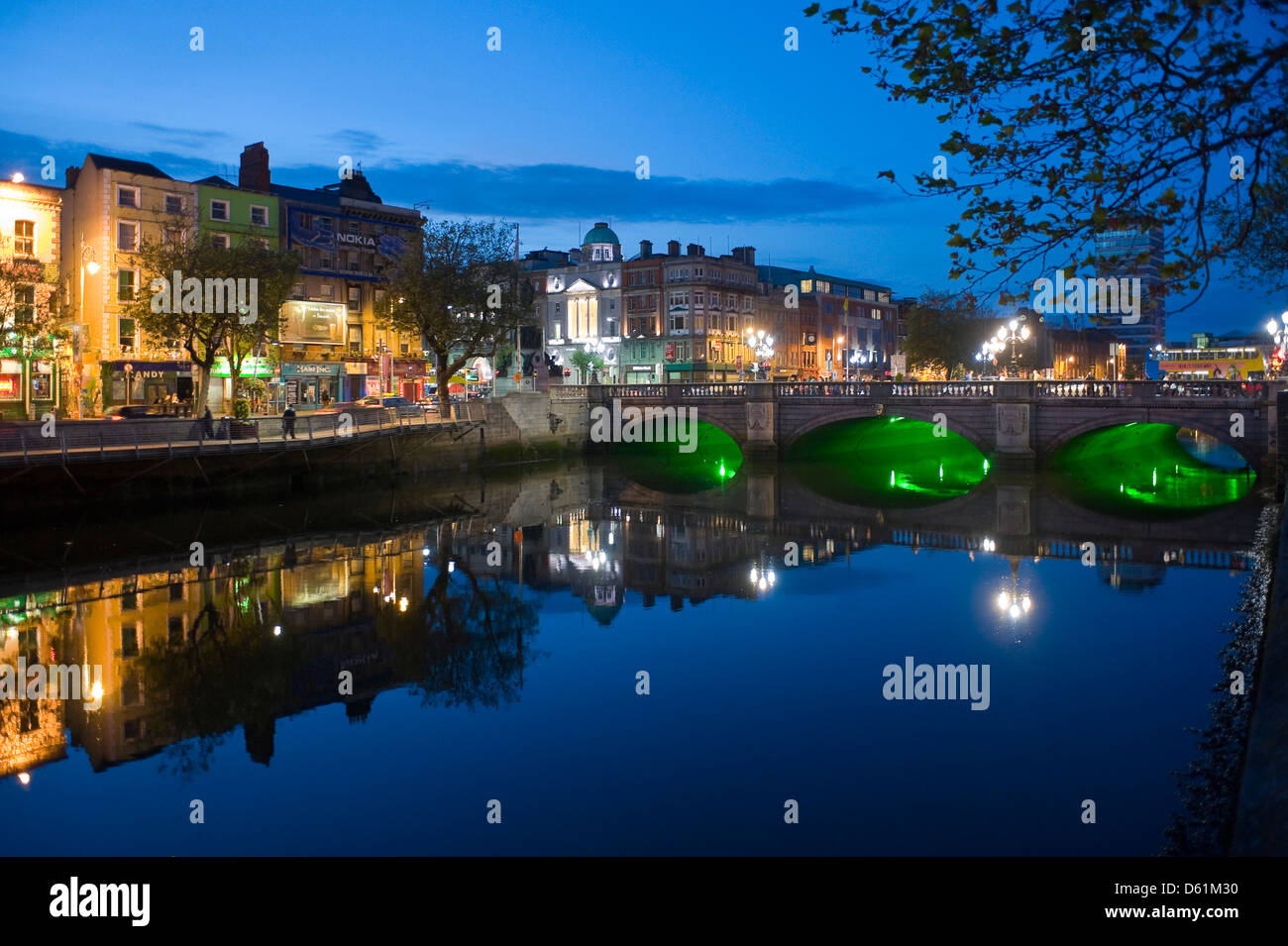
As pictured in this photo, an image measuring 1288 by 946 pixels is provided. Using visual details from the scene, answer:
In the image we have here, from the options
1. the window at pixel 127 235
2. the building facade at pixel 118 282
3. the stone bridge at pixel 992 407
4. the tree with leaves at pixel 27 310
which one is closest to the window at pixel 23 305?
the tree with leaves at pixel 27 310

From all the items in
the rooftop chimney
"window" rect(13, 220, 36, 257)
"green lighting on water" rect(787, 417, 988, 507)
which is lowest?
"green lighting on water" rect(787, 417, 988, 507)

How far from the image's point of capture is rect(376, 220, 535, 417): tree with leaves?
53.5 m

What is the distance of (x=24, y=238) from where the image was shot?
170ft

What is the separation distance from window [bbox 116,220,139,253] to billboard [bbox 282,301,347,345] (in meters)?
8.70

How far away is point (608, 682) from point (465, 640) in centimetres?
444

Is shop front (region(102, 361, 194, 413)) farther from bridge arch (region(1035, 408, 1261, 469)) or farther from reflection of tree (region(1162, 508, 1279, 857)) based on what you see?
reflection of tree (region(1162, 508, 1279, 857))

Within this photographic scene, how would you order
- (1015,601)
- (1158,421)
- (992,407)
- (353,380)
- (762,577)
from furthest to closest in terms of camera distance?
1. (353,380)
2. (992,407)
3. (1158,421)
4. (762,577)
5. (1015,601)

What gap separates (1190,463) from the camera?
2499 inches

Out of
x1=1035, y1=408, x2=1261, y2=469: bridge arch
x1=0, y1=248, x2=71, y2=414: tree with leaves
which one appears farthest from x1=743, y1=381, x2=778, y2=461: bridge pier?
x1=0, y1=248, x2=71, y2=414: tree with leaves

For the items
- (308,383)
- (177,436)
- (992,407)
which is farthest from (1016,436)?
(308,383)

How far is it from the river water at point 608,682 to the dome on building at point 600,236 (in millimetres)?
69779

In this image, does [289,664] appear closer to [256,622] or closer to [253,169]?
[256,622]

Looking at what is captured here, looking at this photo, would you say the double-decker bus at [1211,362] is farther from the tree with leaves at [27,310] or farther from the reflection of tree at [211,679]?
the reflection of tree at [211,679]
